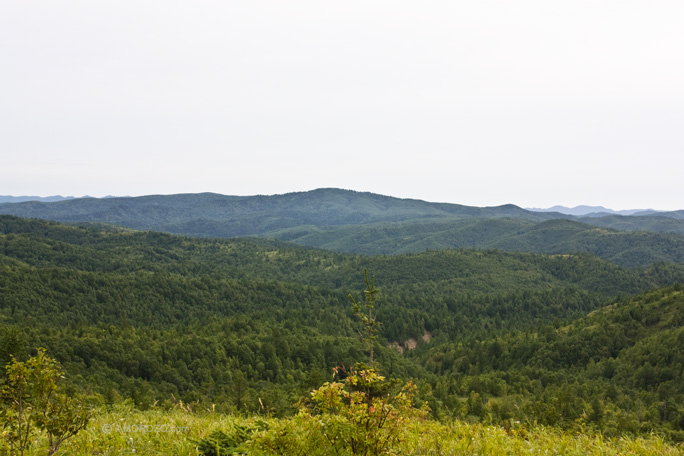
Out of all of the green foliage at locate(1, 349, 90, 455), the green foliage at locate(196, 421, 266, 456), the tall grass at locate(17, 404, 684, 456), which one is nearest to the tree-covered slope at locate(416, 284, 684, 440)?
the tall grass at locate(17, 404, 684, 456)

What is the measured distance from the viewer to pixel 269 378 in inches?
3898

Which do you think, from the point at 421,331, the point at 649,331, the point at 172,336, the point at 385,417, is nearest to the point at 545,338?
the point at 649,331

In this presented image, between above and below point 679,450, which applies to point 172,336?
below

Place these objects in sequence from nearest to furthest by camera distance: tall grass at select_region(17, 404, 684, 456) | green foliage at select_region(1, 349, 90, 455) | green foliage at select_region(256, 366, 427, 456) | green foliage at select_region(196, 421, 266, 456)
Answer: green foliage at select_region(1, 349, 90, 455) < green foliage at select_region(256, 366, 427, 456) < green foliage at select_region(196, 421, 266, 456) < tall grass at select_region(17, 404, 684, 456)

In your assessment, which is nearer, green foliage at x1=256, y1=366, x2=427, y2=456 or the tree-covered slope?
green foliage at x1=256, y1=366, x2=427, y2=456

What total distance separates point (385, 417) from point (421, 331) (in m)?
196

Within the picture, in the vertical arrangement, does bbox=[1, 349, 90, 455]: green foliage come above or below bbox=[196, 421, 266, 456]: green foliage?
above

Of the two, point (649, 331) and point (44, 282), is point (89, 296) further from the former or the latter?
point (649, 331)
